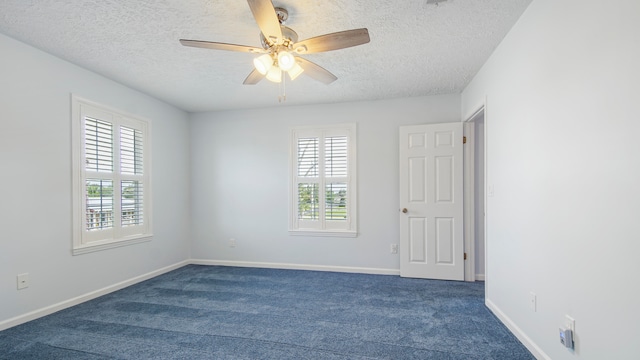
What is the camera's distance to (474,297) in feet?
10.5

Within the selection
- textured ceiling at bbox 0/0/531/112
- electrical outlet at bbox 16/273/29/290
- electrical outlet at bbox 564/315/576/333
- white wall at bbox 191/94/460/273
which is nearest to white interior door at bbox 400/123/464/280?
white wall at bbox 191/94/460/273

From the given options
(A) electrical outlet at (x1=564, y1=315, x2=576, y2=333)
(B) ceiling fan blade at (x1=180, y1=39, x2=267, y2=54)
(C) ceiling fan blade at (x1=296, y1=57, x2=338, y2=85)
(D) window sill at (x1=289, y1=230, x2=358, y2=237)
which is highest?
(B) ceiling fan blade at (x1=180, y1=39, x2=267, y2=54)

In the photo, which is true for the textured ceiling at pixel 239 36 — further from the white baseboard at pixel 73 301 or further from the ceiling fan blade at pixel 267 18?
the white baseboard at pixel 73 301

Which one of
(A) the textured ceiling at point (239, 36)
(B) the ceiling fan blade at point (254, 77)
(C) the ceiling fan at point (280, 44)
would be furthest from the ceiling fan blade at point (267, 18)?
(B) the ceiling fan blade at point (254, 77)

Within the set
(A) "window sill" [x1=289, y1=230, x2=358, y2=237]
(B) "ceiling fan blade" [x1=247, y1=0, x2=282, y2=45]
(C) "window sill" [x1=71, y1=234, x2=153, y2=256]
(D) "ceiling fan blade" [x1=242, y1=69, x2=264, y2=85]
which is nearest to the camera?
(B) "ceiling fan blade" [x1=247, y1=0, x2=282, y2=45]

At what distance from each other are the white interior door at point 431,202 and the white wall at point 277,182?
0.20 m

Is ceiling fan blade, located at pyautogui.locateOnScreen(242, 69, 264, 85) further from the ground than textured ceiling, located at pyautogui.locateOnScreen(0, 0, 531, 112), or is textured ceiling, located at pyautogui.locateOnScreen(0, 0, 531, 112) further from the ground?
textured ceiling, located at pyautogui.locateOnScreen(0, 0, 531, 112)

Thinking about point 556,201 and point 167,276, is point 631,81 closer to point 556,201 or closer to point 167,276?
point 556,201

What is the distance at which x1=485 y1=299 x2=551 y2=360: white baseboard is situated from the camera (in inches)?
78.6

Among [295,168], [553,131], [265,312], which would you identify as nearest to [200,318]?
[265,312]

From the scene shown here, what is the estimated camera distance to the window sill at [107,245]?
3.06m

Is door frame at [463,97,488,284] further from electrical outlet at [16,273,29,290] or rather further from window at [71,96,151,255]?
electrical outlet at [16,273,29,290]

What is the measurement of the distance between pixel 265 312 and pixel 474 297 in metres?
2.23

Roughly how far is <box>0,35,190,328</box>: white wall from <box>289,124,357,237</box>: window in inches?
89.2
